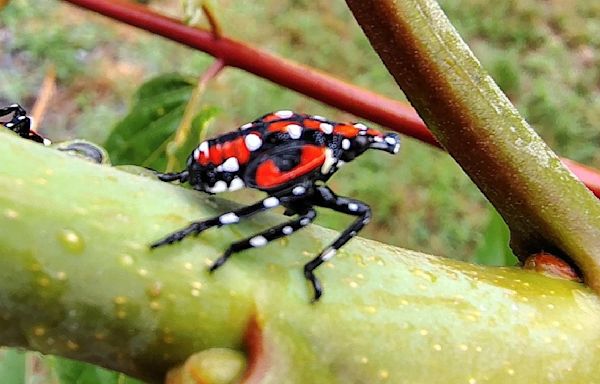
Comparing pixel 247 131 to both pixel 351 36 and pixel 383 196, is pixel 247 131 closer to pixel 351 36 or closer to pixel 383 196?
pixel 383 196

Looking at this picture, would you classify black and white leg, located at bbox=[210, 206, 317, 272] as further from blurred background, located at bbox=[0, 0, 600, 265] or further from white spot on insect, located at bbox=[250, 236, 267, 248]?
blurred background, located at bbox=[0, 0, 600, 265]

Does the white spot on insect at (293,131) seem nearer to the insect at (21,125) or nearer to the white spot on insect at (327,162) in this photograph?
the white spot on insect at (327,162)

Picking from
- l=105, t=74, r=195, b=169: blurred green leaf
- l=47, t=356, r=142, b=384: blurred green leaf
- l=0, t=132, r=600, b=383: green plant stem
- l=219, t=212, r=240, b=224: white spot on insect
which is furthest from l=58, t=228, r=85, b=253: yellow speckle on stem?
l=105, t=74, r=195, b=169: blurred green leaf

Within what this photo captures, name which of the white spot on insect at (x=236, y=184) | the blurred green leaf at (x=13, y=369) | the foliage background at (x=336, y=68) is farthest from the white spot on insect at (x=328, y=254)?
the foliage background at (x=336, y=68)

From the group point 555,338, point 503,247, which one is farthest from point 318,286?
point 503,247

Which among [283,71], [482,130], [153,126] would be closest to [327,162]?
[482,130]

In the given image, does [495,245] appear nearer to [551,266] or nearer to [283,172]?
[551,266]
